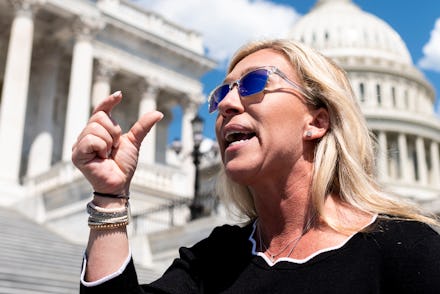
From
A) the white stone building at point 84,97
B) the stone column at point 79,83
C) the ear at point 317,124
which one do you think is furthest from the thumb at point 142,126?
the stone column at point 79,83

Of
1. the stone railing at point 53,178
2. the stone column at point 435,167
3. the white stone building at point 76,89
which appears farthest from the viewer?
the stone column at point 435,167

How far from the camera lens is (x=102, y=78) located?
36469 mm

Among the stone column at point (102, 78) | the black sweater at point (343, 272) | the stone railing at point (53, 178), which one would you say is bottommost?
the black sweater at point (343, 272)

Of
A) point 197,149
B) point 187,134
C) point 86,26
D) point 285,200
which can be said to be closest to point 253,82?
point 285,200

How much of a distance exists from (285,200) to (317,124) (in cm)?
33

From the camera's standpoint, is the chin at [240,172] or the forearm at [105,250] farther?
the chin at [240,172]

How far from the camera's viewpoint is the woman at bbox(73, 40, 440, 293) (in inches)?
86.3

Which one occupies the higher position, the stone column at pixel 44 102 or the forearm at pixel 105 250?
the stone column at pixel 44 102

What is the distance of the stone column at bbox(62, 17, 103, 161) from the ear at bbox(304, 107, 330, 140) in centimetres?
2797

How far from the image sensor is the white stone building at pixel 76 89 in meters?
26.5

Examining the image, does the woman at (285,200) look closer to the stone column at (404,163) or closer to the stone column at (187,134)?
the stone column at (187,134)

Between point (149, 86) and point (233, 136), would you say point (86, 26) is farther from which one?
point (233, 136)

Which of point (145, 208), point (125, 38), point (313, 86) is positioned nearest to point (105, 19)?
point (125, 38)

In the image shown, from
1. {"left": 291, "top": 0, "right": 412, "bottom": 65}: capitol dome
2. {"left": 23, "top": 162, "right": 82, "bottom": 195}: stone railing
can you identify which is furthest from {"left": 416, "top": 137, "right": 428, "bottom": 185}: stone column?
{"left": 23, "top": 162, "right": 82, "bottom": 195}: stone railing
